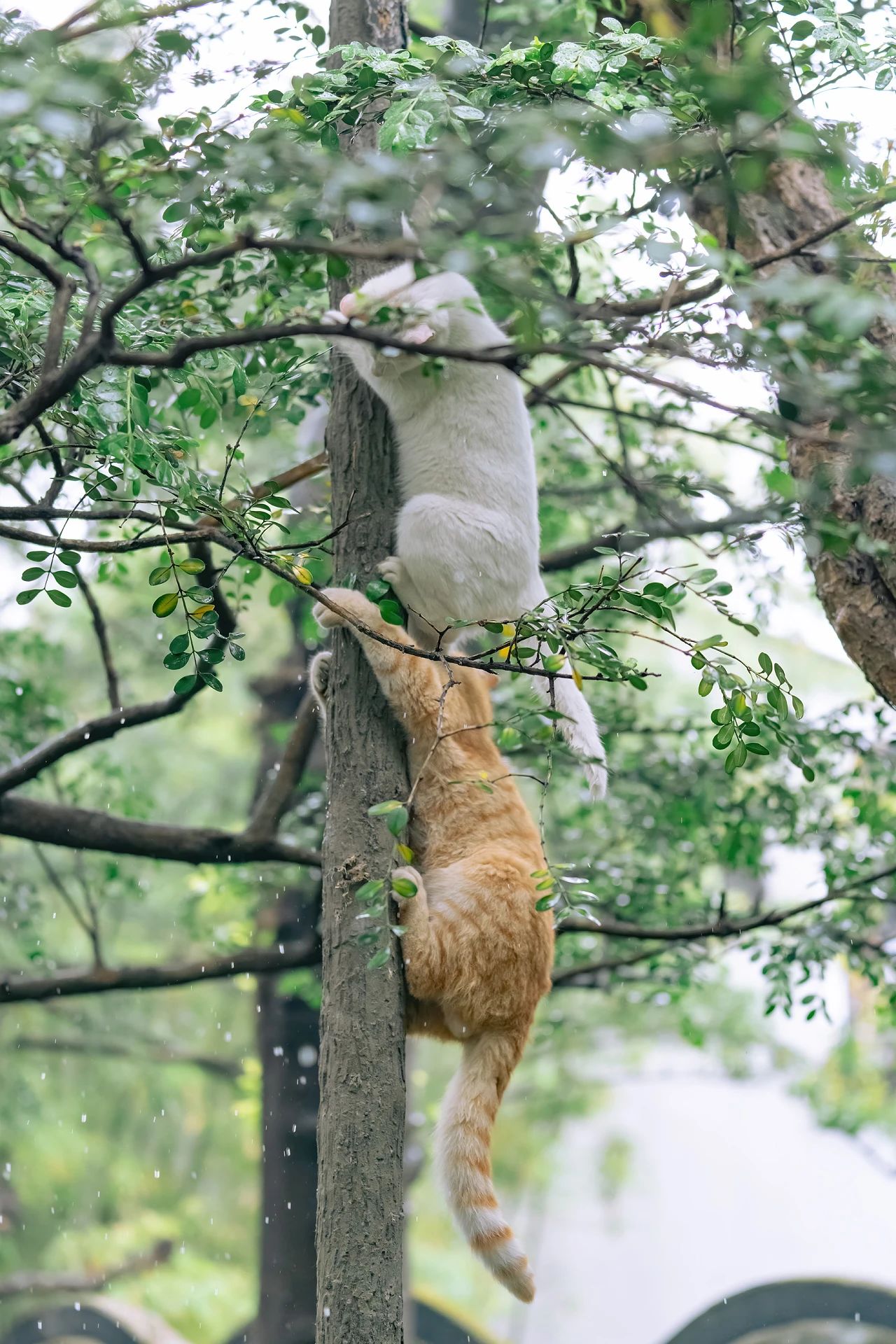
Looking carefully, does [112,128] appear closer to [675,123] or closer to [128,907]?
[675,123]

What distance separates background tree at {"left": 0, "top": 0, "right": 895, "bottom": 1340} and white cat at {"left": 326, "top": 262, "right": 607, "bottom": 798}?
10cm

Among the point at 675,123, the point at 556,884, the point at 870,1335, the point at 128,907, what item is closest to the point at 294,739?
the point at 556,884

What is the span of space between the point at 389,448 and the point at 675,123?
3.18 ft

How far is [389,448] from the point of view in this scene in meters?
2.79

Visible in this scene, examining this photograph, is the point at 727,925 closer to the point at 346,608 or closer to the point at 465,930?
the point at 465,930

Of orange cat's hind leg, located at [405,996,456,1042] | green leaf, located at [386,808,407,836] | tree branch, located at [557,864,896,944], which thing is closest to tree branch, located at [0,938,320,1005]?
tree branch, located at [557,864,896,944]

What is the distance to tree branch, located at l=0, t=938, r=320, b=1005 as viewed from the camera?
13.1ft

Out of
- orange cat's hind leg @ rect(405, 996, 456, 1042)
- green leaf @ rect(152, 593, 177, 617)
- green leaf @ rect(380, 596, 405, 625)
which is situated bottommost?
orange cat's hind leg @ rect(405, 996, 456, 1042)

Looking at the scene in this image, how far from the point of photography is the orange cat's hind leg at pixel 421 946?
248 centimetres

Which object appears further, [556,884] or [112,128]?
[556,884]

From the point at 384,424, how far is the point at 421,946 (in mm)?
1282

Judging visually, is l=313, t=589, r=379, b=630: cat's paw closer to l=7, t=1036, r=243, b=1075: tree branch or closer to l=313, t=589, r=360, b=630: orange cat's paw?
l=313, t=589, r=360, b=630: orange cat's paw

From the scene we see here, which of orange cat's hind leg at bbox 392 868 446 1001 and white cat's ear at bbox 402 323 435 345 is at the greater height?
white cat's ear at bbox 402 323 435 345

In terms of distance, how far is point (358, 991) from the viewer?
2311 millimetres
